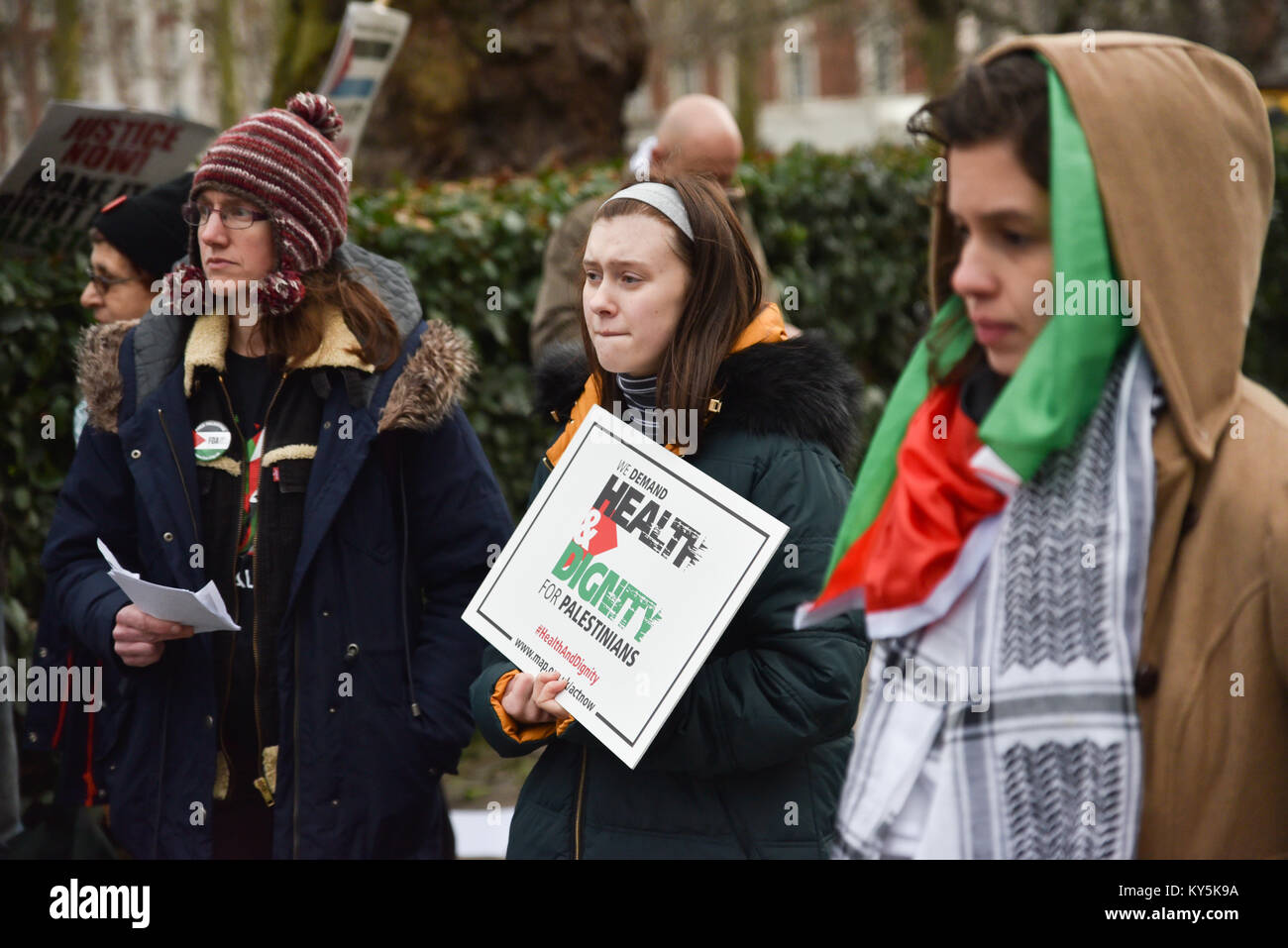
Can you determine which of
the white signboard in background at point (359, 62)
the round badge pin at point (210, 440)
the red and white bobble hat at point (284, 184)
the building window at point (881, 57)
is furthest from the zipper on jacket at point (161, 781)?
the building window at point (881, 57)

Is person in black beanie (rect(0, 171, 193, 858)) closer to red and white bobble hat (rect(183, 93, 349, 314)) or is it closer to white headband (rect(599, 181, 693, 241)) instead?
red and white bobble hat (rect(183, 93, 349, 314))

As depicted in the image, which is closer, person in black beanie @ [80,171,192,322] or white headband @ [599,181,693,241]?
white headband @ [599,181,693,241]

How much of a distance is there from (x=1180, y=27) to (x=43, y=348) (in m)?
16.2

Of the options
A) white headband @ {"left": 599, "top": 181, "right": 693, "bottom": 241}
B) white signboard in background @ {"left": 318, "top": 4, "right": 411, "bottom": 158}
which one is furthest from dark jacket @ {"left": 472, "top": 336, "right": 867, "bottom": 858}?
white signboard in background @ {"left": 318, "top": 4, "right": 411, "bottom": 158}

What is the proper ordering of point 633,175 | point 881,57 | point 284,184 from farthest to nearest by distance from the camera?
point 881,57 < point 633,175 < point 284,184

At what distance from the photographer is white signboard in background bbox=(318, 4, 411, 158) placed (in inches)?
223

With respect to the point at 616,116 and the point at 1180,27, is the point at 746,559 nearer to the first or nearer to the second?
the point at 616,116

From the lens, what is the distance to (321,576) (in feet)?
10.5

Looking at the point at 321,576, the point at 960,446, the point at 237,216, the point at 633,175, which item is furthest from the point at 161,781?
the point at 633,175

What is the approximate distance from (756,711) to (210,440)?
59.0 inches

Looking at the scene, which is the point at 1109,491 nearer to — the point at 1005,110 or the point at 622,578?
the point at 1005,110

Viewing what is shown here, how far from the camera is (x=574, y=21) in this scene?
8.84 metres

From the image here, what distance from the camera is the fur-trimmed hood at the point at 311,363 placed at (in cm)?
325

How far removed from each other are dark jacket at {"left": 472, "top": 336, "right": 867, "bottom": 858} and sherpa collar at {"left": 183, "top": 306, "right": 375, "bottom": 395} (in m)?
0.91
